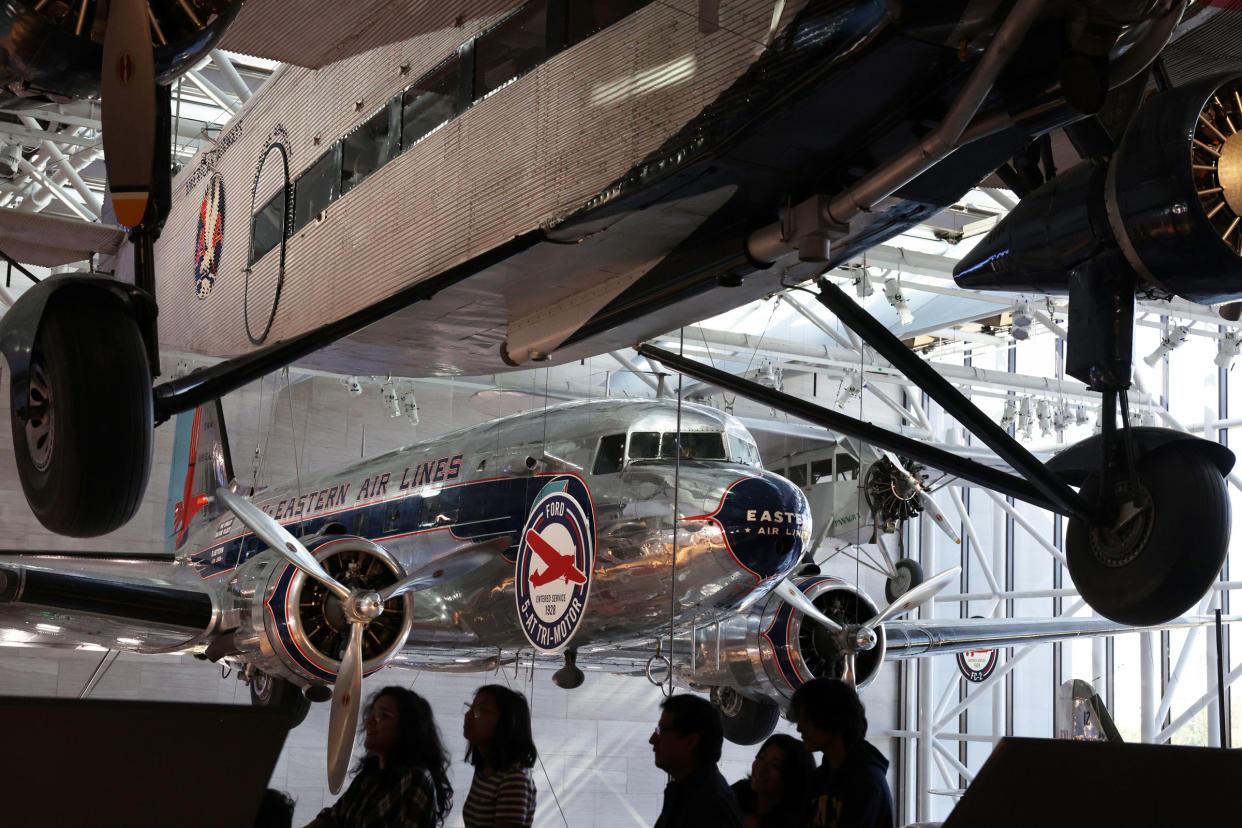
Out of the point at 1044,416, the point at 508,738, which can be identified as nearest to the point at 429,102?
the point at 508,738

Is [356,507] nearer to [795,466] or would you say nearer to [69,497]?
[69,497]

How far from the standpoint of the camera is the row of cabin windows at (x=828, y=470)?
10953 mm

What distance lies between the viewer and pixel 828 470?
11.1m

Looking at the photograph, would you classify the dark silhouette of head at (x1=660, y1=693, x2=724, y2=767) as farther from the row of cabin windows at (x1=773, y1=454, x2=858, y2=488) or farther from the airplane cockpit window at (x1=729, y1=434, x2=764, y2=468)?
the row of cabin windows at (x1=773, y1=454, x2=858, y2=488)

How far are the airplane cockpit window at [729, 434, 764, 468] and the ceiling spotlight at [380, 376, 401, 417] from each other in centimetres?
235

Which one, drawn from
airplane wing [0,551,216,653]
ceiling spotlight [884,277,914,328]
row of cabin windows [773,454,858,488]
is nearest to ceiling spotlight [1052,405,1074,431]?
row of cabin windows [773,454,858,488]

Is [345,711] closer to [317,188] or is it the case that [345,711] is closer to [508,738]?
[317,188]

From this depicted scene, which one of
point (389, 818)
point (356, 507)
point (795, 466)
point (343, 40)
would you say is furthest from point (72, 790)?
point (795, 466)

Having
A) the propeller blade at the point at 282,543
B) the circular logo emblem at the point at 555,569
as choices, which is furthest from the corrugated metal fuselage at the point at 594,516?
the propeller blade at the point at 282,543

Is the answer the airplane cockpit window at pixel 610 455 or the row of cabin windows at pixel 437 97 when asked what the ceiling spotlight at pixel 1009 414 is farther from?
the row of cabin windows at pixel 437 97

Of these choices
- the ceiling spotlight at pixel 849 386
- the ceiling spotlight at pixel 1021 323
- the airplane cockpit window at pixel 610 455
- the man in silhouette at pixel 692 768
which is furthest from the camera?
the ceiling spotlight at pixel 849 386

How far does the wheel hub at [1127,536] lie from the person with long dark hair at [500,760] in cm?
187

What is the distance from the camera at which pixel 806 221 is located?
3145mm

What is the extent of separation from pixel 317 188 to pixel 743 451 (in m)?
3.19
